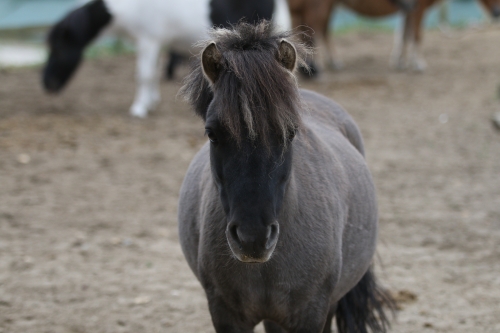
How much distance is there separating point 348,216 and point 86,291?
2.06 meters

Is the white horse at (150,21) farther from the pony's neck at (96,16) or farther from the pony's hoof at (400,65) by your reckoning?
the pony's hoof at (400,65)

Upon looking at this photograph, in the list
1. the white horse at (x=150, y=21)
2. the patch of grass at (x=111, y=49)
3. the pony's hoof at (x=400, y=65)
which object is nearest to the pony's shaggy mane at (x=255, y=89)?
the white horse at (x=150, y=21)

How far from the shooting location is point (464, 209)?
17.6 ft

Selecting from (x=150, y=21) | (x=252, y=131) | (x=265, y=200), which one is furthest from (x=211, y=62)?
(x=150, y=21)

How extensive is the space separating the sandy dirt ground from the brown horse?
1.02 m

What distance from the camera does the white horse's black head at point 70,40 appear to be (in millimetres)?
8141

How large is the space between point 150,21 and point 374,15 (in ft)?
16.5

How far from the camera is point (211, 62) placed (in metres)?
2.29

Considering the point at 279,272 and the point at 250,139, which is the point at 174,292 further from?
the point at 250,139

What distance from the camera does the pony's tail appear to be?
134 inches

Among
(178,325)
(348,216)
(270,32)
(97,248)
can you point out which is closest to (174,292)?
(178,325)

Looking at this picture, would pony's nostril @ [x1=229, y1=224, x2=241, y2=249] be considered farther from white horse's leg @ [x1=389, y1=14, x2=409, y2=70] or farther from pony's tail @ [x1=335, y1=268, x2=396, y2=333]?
white horse's leg @ [x1=389, y1=14, x2=409, y2=70]

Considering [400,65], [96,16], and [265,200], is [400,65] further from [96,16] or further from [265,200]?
[265,200]

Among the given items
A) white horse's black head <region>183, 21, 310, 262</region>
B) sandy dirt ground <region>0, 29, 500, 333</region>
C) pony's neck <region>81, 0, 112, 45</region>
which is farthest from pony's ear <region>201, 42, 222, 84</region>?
pony's neck <region>81, 0, 112, 45</region>
